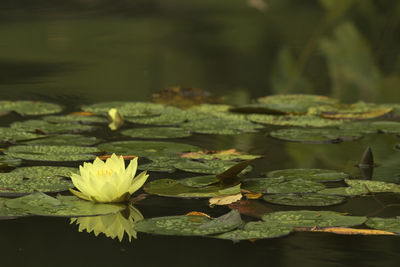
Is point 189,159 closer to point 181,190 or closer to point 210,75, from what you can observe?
point 181,190

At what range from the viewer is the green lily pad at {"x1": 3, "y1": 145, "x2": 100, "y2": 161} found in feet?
8.13

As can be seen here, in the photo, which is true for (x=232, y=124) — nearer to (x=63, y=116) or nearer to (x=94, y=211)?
(x=63, y=116)

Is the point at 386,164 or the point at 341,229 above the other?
the point at 386,164

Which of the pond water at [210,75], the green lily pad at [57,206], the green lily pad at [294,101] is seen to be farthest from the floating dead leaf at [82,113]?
the green lily pad at [57,206]

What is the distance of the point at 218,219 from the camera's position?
6.07ft

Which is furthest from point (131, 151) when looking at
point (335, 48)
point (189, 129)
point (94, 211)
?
point (335, 48)

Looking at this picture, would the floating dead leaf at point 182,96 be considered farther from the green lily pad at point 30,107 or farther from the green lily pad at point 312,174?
the green lily pad at point 312,174

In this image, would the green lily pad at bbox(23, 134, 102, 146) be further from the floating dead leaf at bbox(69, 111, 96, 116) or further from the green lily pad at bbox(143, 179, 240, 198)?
the green lily pad at bbox(143, 179, 240, 198)

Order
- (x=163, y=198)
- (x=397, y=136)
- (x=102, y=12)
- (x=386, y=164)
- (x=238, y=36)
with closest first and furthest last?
(x=163, y=198)
(x=386, y=164)
(x=397, y=136)
(x=238, y=36)
(x=102, y=12)

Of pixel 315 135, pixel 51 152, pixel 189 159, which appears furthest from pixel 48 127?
pixel 315 135

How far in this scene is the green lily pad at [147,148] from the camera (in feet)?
8.44

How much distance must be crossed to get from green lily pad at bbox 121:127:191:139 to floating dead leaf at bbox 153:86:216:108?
0.69 metres

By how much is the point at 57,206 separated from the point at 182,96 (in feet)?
6.17

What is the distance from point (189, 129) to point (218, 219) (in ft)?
3.85
